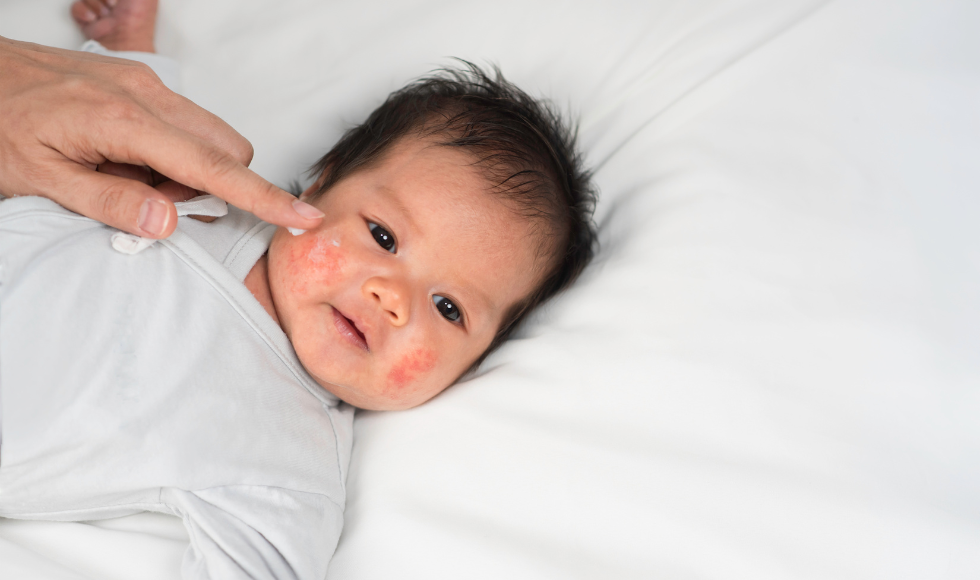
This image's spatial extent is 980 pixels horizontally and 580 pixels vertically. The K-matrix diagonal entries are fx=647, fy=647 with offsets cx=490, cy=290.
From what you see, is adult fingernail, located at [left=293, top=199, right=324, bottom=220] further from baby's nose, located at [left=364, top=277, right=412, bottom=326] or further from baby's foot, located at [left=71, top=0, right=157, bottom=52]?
baby's foot, located at [left=71, top=0, right=157, bottom=52]

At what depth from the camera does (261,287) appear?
1264 mm

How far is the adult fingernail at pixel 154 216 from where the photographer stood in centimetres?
99

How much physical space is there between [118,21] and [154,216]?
0.93m

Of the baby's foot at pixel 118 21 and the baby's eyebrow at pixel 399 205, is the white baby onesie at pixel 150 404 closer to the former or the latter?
the baby's eyebrow at pixel 399 205

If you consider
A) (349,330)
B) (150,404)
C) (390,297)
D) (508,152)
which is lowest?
(150,404)

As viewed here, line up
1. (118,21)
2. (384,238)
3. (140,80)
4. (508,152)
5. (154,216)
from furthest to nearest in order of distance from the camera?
(118,21) < (508,152) < (384,238) < (140,80) < (154,216)

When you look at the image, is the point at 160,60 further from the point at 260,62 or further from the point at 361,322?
the point at 361,322

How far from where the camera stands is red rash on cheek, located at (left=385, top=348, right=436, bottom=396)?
1198mm

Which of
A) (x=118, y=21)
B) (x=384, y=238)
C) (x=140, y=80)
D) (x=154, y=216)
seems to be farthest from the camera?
(x=118, y=21)

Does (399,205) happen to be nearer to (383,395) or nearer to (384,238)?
(384,238)

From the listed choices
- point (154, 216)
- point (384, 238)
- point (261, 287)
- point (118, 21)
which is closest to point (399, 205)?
point (384, 238)

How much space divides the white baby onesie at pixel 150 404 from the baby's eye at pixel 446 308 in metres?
0.33

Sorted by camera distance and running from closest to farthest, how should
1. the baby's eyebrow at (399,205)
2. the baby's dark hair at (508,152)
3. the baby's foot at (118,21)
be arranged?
the baby's eyebrow at (399,205)
the baby's dark hair at (508,152)
the baby's foot at (118,21)

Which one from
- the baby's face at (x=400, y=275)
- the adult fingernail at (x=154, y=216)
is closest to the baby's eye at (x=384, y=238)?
the baby's face at (x=400, y=275)
